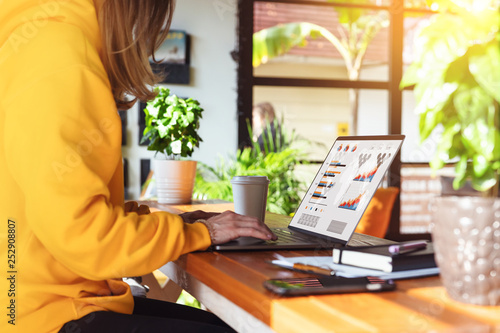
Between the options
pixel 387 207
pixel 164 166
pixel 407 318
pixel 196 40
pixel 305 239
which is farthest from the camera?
pixel 196 40

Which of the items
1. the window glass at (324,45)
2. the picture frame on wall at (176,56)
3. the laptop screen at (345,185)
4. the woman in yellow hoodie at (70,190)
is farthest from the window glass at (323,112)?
the woman in yellow hoodie at (70,190)

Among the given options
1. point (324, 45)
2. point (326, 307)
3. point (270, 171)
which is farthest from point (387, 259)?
point (324, 45)

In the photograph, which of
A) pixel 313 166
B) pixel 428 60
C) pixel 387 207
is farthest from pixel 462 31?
pixel 313 166

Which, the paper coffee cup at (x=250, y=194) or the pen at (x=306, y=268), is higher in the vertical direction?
the paper coffee cup at (x=250, y=194)

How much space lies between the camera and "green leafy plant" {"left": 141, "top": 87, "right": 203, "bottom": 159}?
2395mm

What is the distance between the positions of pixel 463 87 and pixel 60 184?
665mm

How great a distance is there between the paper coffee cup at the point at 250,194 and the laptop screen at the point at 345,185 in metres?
0.20

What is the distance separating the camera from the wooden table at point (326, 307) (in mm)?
678

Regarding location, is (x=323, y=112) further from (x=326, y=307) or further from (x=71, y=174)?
(x=326, y=307)

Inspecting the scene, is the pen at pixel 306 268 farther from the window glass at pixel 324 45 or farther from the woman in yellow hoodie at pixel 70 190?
the window glass at pixel 324 45

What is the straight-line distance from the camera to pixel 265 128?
15.1 ft

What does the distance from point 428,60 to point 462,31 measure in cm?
5

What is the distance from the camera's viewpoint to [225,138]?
14.7 ft

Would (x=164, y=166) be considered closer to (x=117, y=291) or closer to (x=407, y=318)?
(x=117, y=291)
